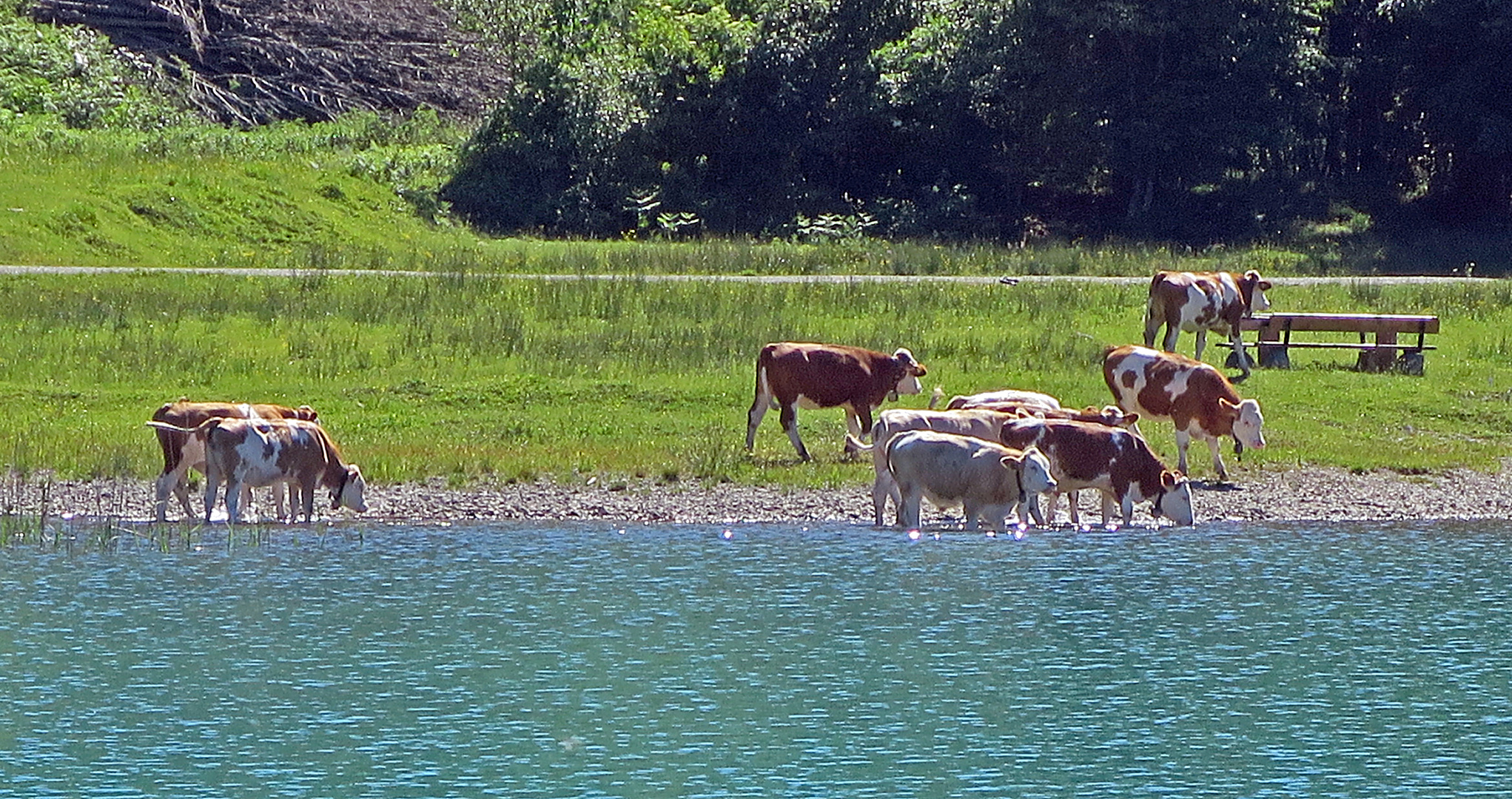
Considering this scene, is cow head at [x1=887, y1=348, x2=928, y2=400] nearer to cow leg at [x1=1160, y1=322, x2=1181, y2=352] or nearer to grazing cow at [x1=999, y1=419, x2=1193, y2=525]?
grazing cow at [x1=999, y1=419, x2=1193, y2=525]

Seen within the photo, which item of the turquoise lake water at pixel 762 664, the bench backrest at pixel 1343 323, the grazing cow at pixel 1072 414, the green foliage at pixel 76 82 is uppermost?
the green foliage at pixel 76 82

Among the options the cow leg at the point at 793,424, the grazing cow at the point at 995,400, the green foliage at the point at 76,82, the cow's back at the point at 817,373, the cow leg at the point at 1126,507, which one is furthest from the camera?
the green foliage at the point at 76,82

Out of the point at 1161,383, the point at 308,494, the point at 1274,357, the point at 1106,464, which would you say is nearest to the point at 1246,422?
the point at 1161,383

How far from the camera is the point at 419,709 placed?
14719 mm

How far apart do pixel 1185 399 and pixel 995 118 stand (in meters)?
35.7

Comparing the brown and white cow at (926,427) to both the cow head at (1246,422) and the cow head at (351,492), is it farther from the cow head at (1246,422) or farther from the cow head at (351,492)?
the cow head at (351,492)

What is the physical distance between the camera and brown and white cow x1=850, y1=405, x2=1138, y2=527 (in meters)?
20.3

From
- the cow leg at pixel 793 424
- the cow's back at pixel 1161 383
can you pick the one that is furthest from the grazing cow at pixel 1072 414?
the cow leg at pixel 793 424

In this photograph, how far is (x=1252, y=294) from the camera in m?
31.8

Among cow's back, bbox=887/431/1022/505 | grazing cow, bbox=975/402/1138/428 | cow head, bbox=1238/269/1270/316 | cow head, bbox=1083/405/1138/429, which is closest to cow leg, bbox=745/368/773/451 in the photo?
grazing cow, bbox=975/402/1138/428

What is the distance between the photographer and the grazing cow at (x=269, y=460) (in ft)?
63.3

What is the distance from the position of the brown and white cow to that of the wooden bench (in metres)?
9.92

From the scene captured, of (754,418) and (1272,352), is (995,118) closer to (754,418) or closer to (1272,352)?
(1272,352)

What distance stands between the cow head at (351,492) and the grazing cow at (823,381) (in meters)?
5.07
